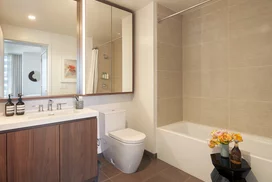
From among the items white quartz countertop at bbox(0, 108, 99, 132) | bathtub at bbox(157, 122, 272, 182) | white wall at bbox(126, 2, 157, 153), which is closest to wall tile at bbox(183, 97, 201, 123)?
bathtub at bbox(157, 122, 272, 182)

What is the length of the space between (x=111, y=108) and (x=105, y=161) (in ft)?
2.61

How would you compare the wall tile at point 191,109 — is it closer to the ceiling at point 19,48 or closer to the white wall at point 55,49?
the white wall at point 55,49

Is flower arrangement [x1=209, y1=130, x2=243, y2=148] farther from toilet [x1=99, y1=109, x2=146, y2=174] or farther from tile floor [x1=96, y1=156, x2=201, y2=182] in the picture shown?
toilet [x1=99, y1=109, x2=146, y2=174]

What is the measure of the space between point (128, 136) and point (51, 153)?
35.3 inches

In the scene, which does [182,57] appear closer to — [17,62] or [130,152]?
[130,152]

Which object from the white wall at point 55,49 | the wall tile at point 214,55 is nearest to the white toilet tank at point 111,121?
the white wall at point 55,49

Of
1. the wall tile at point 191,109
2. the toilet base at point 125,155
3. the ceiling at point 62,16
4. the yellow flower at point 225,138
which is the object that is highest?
the ceiling at point 62,16

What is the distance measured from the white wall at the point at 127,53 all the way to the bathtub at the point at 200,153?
0.90 metres

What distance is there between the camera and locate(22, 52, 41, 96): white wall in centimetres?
179

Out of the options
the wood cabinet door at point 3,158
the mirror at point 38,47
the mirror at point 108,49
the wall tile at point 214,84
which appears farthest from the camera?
the wall tile at point 214,84

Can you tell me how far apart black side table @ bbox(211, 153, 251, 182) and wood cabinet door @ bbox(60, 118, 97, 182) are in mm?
1297

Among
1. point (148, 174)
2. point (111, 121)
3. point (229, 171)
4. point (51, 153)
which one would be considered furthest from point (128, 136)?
point (229, 171)

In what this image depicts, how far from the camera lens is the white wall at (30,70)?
179cm

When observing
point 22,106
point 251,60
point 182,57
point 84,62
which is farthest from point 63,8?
point 251,60
